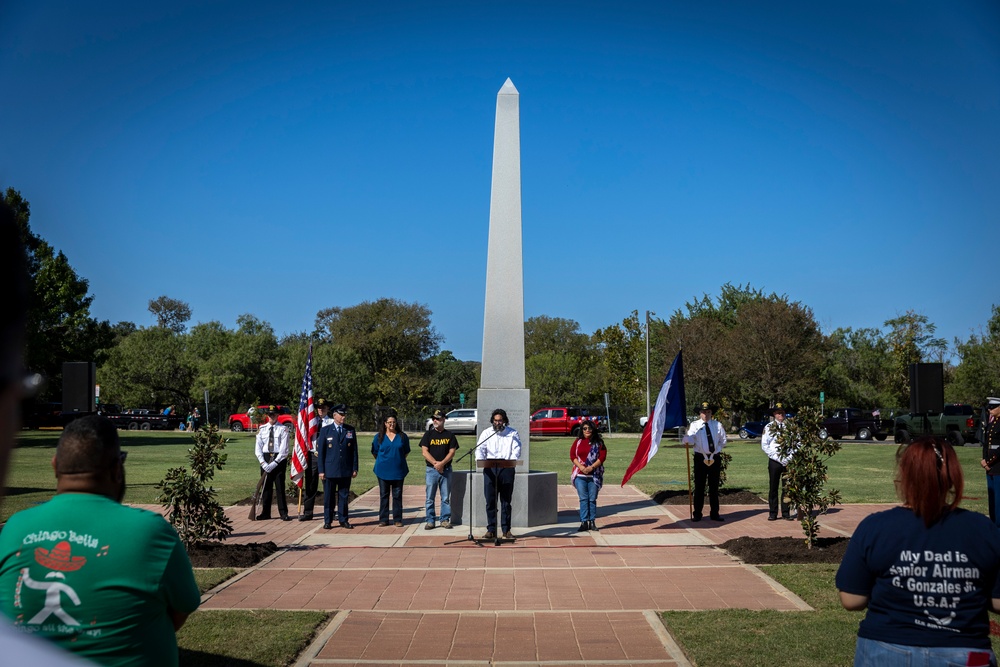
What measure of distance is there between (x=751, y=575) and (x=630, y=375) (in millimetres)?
50414

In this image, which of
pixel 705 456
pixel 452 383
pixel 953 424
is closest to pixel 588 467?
pixel 705 456

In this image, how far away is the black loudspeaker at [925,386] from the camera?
13.6m

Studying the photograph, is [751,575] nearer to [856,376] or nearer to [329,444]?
[329,444]

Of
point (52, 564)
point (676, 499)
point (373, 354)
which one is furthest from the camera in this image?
point (373, 354)

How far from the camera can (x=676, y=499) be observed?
731 inches

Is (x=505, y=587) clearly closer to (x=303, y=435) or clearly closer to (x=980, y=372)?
(x=303, y=435)

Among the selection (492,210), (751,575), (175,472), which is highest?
(492,210)

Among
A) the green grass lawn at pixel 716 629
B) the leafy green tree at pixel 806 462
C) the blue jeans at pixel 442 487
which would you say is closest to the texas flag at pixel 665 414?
the leafy green tree at pixel 806 462

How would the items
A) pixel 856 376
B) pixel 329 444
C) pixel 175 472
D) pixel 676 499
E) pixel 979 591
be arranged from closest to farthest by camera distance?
pixel 979 591
pixel 175 472
pixel 329 444
pixel 676 499
pixel 856 376

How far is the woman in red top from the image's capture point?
14.3 metres

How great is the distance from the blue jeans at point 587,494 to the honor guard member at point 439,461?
6.81ft

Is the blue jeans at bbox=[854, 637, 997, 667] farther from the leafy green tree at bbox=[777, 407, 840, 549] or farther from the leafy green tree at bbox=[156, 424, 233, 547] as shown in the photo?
the leafy green tree at bbox=[156, 424, 233, 547]

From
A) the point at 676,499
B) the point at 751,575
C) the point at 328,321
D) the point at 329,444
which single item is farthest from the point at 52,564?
the point at 328,321

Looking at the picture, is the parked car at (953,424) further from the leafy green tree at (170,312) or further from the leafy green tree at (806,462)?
the leafy green tree at (170,312)
